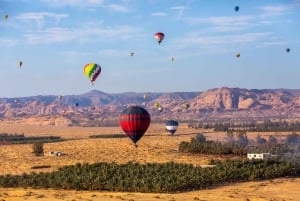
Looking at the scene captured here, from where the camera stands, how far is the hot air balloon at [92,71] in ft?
194

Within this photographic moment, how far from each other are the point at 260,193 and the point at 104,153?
26470mm

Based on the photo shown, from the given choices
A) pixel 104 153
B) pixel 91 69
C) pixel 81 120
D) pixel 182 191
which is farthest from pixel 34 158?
pixel 81 120

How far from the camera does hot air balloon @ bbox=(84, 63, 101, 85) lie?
59.0m

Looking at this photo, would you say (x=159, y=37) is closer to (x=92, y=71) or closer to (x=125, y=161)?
(x=92, y=71)

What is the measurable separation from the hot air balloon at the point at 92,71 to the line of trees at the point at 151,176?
23.1 m

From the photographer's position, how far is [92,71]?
5906 centimetres

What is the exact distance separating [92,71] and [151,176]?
28115 mm

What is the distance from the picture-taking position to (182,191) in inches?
1166

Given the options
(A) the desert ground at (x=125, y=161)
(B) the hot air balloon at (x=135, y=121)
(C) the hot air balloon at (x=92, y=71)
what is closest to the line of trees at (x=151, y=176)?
(A) the desert ground at (x=125, y=161)

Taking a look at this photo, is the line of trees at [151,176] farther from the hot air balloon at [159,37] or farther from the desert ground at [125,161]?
the hot air balloon at [159,37]

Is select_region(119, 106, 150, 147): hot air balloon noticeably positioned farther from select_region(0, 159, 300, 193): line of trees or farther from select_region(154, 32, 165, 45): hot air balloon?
select_region(154, 32, 165, 45): hot air balloon

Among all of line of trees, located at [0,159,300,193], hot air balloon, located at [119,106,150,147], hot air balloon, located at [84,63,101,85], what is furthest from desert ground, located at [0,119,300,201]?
hot air balloon, located at [84,63,101,85]

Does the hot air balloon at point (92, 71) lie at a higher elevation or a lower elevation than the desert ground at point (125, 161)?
higher

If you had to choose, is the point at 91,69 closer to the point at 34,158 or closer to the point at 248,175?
the point at 34,158
